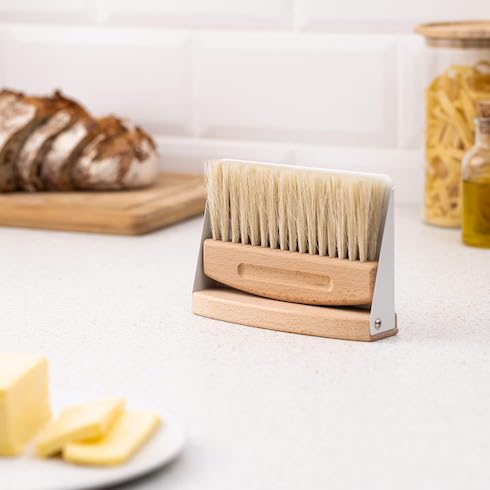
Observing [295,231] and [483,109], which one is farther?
[483,109]

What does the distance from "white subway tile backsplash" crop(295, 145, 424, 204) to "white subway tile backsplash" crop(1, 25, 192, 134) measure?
26cm

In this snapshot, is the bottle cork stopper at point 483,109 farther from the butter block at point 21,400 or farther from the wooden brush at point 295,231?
the butter block at point 21,400

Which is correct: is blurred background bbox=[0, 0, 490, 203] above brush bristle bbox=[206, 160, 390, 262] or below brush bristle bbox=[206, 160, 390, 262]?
above

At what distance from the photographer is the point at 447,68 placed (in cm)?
149

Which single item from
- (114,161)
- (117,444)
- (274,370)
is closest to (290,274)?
(274,370)

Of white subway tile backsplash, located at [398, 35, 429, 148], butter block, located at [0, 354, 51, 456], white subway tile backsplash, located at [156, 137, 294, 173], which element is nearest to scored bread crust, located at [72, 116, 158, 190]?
white subway tile backsplash, located at [156, 137, 294, 173]

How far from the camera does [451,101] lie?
1.48 m

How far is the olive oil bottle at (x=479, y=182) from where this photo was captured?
1373 millimetres

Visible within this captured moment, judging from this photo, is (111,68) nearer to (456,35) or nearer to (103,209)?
(103,209)

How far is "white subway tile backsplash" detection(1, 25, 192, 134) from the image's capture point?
5.93 ft

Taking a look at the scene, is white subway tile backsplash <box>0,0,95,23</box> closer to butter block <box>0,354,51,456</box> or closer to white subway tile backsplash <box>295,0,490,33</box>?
white subway tile backsplash <box>295,0,490,33</box>

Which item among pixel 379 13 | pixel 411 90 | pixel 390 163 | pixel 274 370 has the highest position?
pixel 379 13

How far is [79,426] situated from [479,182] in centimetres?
80

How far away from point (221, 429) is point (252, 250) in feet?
1.02
